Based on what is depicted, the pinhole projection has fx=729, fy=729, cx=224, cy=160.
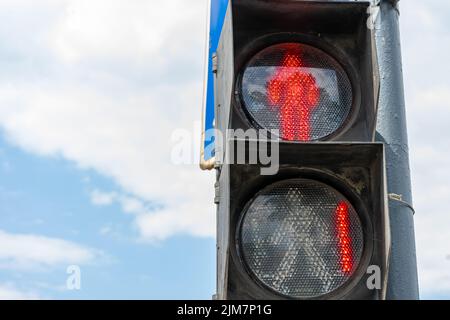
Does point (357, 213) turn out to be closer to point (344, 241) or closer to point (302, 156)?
point (344, 241)

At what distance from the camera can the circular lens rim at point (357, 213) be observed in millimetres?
2205

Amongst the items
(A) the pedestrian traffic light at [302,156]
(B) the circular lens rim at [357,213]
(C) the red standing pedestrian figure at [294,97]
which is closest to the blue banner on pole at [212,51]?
(A) the pedestrian traffic light at [302,156]

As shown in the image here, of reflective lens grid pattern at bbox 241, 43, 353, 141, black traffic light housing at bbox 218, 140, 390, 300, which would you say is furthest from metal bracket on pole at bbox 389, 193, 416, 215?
reflective lens grid pattern at bbox 241, 43, 353, 141

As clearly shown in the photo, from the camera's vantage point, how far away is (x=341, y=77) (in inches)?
98.3

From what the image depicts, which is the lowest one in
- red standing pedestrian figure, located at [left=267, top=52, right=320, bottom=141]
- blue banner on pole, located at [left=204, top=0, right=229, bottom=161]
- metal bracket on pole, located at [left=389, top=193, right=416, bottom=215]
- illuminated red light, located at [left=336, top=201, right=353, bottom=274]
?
illuminated red light, located at [left=336, top=201, right=353, bottom=274]

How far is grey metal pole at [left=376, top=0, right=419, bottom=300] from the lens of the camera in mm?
2414

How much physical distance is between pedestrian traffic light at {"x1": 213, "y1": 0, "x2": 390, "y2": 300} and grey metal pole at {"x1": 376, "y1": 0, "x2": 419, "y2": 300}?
6.7 inches

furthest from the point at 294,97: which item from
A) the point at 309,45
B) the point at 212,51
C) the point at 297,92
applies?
the point at 212,51

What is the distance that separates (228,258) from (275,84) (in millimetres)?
610

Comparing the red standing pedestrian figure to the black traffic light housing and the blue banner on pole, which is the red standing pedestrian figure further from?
the blue banner on pole

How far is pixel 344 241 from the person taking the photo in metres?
2.27

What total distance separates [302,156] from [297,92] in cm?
27

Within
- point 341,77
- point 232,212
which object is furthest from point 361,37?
point 232,212
